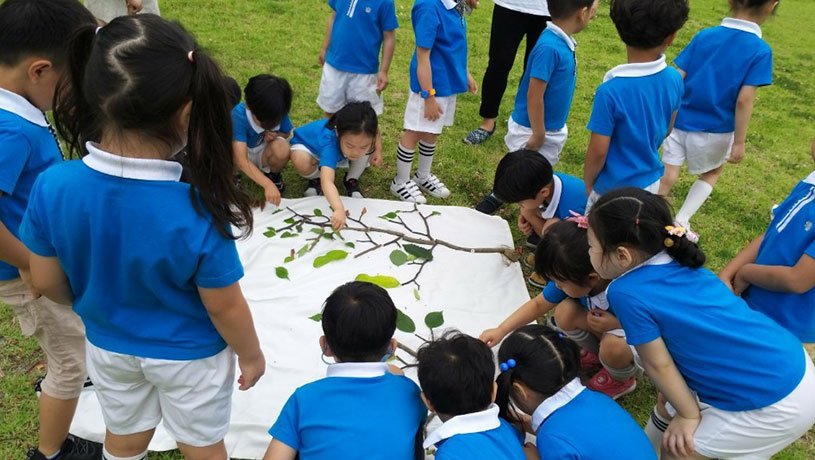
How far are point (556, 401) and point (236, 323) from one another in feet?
3.25

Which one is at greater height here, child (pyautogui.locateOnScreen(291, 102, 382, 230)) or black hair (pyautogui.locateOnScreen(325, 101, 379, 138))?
black hair (pyautogui.locateOnScreen(325, 101, 379, 138))

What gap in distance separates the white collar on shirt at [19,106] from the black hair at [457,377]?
54.0 inches

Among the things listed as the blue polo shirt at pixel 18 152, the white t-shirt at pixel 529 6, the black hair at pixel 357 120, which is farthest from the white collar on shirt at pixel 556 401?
the white t-shirt at pixel 529 6

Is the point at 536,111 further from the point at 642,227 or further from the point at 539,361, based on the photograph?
the point at 539,361

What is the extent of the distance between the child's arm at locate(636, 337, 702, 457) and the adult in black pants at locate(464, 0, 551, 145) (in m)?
2.87

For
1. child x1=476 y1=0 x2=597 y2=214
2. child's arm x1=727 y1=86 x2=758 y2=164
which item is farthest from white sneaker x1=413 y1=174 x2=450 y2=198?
child's arm x1=727 y1=86 x2=758 y2=164

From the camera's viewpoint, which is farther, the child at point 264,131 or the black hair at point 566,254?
the child at point 264,131

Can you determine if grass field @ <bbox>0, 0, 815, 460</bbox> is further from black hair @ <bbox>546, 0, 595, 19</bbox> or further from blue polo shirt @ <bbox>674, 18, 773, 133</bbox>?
black hair @ <bbox>546, 0, 595, 19</bbox>

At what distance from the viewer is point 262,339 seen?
2717 mm

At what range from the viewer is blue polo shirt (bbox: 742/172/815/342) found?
2109mm

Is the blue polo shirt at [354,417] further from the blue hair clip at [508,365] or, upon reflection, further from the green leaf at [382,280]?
the green leaf at [382,280]

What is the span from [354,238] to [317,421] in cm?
177

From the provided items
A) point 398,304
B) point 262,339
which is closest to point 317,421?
point 262,339

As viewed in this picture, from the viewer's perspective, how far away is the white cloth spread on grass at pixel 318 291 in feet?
7.77
